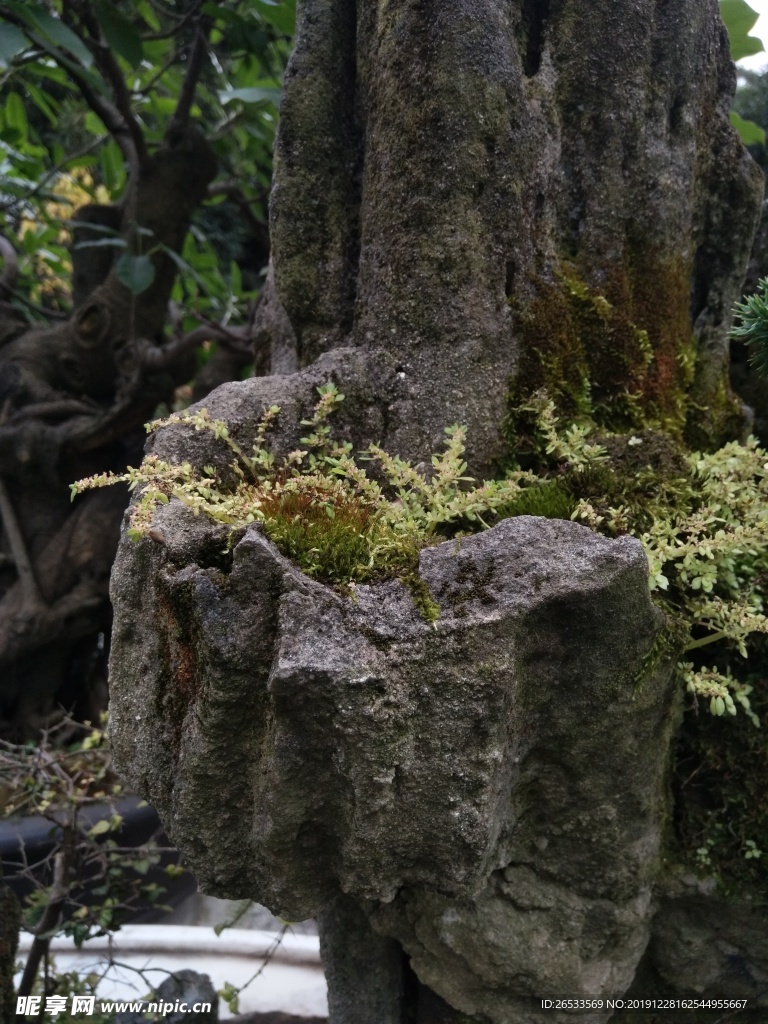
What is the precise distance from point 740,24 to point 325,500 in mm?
2799

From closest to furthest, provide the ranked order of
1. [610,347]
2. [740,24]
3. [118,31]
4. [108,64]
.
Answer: [610,347], [740,24], [118,31], [108,64]

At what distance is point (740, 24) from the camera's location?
8.85 feet

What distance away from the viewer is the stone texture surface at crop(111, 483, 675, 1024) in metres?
1.04

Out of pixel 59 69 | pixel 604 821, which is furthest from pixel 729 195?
pixel 59 69

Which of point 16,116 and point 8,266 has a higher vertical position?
point 16,116

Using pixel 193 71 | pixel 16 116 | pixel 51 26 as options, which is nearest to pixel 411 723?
pixel 51 26

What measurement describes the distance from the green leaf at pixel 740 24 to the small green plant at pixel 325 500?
238cm

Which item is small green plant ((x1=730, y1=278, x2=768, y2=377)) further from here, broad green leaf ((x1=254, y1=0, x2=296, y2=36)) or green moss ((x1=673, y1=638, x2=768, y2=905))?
broad green leaf ((x1=254, y1=0, x2=296, y2=36))

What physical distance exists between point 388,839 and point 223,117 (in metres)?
5.29

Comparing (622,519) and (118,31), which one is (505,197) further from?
(118,31)

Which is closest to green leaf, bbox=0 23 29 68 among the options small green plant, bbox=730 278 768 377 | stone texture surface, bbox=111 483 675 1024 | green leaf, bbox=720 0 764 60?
stone texture surface, bbox=111 483 675 1024

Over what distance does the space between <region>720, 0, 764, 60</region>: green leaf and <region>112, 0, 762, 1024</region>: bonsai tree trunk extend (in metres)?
1.10

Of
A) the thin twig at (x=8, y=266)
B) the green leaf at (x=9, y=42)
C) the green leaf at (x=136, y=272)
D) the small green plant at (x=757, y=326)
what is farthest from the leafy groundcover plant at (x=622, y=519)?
the thin twig at (x=8, y=266)

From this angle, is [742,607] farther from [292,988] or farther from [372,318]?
[292,988]
